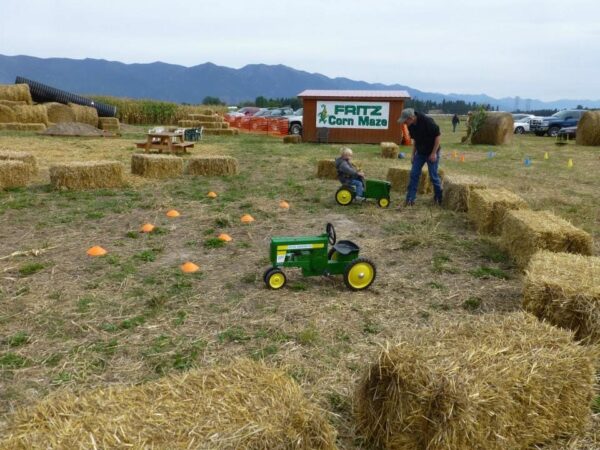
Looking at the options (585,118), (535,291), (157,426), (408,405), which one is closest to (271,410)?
(157,426)

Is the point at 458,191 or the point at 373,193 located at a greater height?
the point at 458,191

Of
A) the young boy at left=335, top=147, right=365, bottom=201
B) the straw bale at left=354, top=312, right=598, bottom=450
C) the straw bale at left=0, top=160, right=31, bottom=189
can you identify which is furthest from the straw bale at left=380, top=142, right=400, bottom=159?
the straw bale at left=354, top=312, right=598, bottom=450

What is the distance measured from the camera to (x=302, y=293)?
538 centimetres

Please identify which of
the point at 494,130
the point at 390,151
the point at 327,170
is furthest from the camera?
the point at 494,130

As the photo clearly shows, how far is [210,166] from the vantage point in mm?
13000

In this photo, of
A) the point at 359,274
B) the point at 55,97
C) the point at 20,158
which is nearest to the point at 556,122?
the point at 20,158

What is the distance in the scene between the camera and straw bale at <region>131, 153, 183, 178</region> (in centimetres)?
1238

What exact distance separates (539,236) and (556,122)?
30.5 m

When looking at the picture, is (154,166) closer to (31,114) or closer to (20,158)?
(20,158)

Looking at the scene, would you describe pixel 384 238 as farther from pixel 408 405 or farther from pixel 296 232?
pixel 408 405

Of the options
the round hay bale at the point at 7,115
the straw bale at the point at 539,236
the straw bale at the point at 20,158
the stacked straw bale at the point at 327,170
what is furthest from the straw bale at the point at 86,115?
the straw bale at the point at 539,236

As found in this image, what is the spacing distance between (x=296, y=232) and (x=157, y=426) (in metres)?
5.58

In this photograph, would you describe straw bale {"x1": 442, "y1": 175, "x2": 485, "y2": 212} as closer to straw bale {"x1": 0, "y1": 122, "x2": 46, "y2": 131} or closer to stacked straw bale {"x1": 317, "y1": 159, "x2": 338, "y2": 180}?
stacked straw bale {"x1": 317, "y1": 159, "x2": 338, "y2": 180}

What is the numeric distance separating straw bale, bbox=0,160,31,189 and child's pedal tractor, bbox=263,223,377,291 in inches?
307
